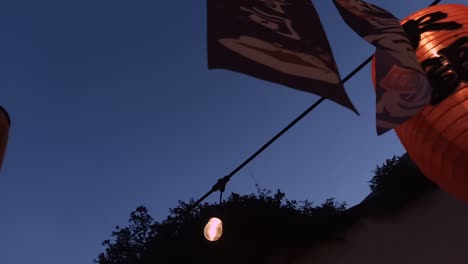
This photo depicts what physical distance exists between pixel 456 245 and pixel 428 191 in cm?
96

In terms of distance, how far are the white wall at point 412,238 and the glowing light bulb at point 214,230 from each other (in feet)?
8.83

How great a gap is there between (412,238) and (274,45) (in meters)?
5.82

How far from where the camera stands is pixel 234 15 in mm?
2820

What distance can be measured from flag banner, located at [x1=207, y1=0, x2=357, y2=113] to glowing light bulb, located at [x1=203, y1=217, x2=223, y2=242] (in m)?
3.61

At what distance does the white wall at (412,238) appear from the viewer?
23.0 ft

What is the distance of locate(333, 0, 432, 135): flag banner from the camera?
9.36ft

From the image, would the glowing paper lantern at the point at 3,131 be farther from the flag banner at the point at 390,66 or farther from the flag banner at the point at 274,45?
the flag banner at the point at 390,66

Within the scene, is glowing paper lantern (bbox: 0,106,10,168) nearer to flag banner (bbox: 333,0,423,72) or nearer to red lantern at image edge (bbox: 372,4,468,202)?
flag banner (bbox: 333,0,423,72)

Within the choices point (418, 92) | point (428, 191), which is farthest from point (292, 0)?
point (428, 191)

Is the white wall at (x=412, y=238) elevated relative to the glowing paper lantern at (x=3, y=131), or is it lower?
lower

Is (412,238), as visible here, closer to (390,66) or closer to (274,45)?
(390,66)

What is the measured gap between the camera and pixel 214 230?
611 centimetres

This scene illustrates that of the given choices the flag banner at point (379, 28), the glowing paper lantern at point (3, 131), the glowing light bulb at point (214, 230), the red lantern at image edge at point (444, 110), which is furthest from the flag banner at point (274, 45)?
the glowing light bulb at point (214, 230)

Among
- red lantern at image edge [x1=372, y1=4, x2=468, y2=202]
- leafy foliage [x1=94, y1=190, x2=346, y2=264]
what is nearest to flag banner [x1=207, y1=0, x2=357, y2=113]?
red lantern at image edge [x1=372, y1=4, x2=468, y2=202]
